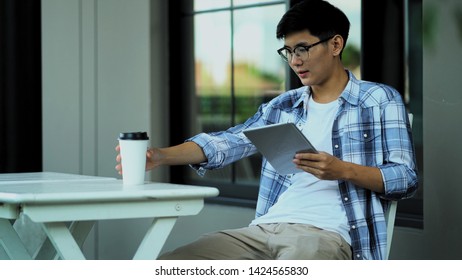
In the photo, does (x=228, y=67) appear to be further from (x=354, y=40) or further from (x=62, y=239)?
(x=62, y=239)

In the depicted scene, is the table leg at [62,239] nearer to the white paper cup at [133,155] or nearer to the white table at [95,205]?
the white table at [95,205]

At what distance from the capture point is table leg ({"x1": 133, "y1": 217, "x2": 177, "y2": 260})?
7.47 feet

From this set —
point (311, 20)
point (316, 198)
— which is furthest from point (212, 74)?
point (316, 198)

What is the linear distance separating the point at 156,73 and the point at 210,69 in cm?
29

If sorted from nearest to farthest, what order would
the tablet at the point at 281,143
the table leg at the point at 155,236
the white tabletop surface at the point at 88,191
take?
1. the white tabletop surface at the point at 88,191
2. the table leg at the point at 155,236
3. the tablet at the point at 281,143

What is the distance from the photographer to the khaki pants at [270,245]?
250 centimetres

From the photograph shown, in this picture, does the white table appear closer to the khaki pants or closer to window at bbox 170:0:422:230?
the khaki pants

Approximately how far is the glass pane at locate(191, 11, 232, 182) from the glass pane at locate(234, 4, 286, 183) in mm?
71

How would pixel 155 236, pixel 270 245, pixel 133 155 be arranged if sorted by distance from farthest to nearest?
pixel 270 245 < pixel 133 155 < pixel 155 236

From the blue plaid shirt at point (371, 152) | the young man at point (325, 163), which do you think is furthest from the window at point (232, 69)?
the blue plaid shirt at point (371, 152)

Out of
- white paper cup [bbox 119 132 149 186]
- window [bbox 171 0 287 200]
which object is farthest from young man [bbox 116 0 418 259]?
window [bbox 171 0 287 200]

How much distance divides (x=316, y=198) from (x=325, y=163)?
241mm

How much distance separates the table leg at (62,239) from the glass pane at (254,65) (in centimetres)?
218

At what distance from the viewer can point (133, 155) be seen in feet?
8.04
